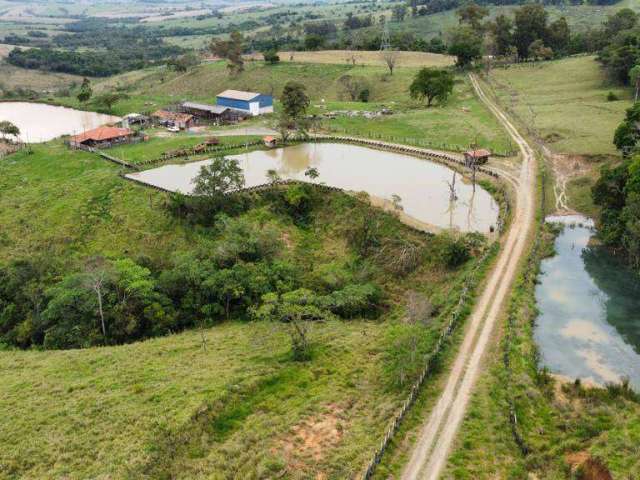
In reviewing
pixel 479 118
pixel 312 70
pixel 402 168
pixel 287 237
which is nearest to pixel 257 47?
pixel 312 70

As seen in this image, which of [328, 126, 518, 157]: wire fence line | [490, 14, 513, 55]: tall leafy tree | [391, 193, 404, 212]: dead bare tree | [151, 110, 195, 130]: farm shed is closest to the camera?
[391, 193, 404, 212]: dead bare tree

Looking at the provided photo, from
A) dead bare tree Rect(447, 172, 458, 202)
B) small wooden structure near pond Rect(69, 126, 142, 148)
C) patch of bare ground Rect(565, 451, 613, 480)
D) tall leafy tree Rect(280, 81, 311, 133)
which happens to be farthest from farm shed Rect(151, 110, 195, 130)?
patch of bare ground Rect(565, 451, 613, 480)

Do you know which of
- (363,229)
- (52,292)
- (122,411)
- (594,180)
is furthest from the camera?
(594,180)

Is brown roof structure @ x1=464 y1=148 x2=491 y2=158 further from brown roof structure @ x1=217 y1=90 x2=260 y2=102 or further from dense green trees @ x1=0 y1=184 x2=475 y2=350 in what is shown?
brown roof structure @ x1=217 y1=90 x2=260 y2=102

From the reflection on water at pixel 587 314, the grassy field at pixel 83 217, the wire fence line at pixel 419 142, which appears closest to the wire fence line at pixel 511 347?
the reflection on water at pixel 587 314

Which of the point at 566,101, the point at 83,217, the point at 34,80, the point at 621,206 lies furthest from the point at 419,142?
the point at 34,80

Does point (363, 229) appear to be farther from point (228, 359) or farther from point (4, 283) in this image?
point (4, 283)

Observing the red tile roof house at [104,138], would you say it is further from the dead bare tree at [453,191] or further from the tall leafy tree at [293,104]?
the dead bare tree at [453,191]
